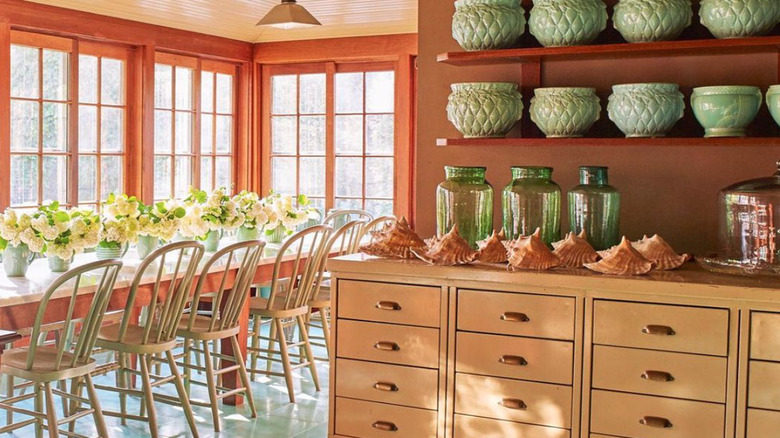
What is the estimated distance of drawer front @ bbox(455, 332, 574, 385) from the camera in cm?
265

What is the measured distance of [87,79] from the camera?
19.5ft

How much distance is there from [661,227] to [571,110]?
50 cm

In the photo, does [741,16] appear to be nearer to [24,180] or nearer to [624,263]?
[624,263]

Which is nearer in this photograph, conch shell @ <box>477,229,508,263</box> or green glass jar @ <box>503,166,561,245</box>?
conch shell @ <box>477,229,508,263</box>

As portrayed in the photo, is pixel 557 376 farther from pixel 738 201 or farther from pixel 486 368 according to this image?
pixel 738 201

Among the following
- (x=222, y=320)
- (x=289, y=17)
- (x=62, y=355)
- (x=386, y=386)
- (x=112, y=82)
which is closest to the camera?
Answer: (x=386, y=386)

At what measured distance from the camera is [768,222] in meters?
2.65

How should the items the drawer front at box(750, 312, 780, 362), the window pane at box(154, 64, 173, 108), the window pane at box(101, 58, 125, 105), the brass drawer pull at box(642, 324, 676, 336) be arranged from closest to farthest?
the drawer front at box(750, 312, 780, 362) → the brass drawer pull at box(642, 324, 676, 336) → the window pane at box(101, 58, 125, 105) → the window pane at box(154, 64, 173, 108)

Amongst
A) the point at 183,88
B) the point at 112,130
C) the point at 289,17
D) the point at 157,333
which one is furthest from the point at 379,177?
the point at 157,333

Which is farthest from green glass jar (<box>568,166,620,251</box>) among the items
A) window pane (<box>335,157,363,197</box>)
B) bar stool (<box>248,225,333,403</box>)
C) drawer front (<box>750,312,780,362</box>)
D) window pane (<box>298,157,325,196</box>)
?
window pane (<box>298,157,325,196</box>)

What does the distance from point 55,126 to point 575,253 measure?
405cm

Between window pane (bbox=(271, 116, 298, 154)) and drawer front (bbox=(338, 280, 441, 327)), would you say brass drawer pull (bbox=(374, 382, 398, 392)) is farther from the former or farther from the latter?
window pane (bbox=(271, 116, 298, 154))

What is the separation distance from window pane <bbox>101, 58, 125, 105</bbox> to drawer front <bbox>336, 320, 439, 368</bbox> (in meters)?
3.76

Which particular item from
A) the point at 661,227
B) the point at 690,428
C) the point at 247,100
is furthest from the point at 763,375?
the point at 247,100
